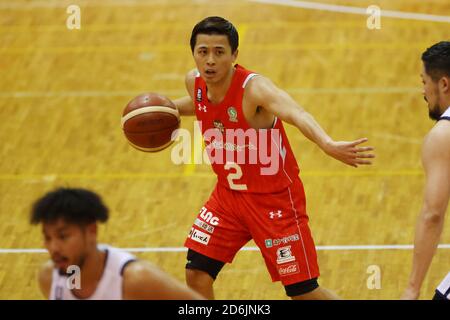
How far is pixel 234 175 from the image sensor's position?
6.87 m

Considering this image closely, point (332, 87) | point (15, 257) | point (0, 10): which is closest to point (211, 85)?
point (15, 257)

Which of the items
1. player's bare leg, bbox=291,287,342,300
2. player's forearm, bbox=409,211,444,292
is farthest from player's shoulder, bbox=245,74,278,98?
player's forearm, bbox=409,211,444,292

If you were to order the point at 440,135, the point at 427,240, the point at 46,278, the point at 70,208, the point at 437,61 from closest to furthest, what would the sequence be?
the point at 70,208 < the point at 46,278 < the point at 427,240 < the point at 440,135 < the point at 437,61

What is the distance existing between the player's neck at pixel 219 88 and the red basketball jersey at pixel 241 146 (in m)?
0.03

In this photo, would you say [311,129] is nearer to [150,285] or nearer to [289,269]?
[289,269]

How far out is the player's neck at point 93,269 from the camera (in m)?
4.70

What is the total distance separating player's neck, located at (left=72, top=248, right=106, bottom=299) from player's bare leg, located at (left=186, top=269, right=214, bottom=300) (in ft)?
7.00

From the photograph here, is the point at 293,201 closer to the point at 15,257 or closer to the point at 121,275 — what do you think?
the point at 121,275

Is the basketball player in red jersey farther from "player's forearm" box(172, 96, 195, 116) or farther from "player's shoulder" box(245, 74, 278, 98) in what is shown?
"player's forearm" box(172, 96, 195, 116)

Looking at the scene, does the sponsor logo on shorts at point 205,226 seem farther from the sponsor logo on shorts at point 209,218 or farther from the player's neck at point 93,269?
the player's neck at point 93,269

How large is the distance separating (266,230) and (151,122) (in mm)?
1201

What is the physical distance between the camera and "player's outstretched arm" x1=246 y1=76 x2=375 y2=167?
5859 mm

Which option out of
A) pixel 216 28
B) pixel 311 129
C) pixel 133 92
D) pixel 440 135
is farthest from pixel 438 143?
pixel 133 92

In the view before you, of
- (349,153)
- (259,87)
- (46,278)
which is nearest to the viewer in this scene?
(46,278)
